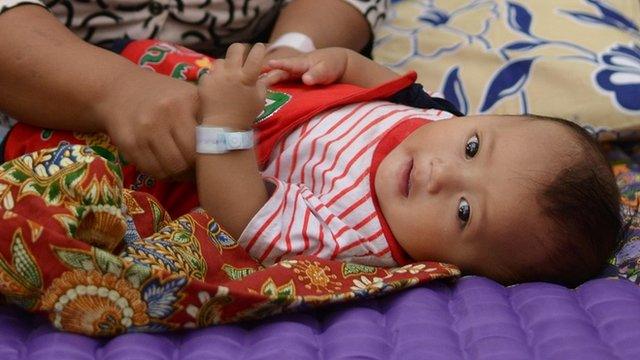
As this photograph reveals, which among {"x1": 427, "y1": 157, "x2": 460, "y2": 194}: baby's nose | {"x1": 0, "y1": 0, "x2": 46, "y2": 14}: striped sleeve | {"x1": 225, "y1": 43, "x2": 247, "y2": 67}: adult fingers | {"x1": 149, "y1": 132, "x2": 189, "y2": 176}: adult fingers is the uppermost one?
{"x1": 225, "y1": 43, "x2": 247, "y2": 67}: adult fingers

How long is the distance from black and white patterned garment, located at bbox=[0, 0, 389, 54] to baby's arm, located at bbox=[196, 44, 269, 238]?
0.93 ft

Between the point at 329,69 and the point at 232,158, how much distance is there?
0.82ft

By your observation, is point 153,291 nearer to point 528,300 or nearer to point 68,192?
point 68,192

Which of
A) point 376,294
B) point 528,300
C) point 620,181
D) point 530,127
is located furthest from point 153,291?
point 620,181

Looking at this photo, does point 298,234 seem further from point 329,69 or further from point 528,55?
point 528,55

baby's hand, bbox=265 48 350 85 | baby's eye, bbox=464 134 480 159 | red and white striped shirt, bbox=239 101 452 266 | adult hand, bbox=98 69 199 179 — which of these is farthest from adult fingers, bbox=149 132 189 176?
baby's eye, bbox=464 134 480 159

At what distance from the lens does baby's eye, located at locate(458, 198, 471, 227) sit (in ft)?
3.25

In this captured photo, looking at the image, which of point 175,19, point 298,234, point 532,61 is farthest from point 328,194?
point 532,61

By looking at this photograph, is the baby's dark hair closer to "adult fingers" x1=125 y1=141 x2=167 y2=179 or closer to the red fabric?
the red fabric

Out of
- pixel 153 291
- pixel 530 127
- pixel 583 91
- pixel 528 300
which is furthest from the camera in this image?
pixel 583 91

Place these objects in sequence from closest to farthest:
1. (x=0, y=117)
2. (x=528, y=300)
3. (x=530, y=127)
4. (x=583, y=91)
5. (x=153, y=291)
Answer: (x=153, y=291) < (x=528, y=300) < (x=530, y=127) < (x=0, y=117) < (x=583, y=91)

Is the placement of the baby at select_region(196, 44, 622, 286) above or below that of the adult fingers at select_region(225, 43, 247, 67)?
below

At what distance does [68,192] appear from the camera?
31.4 inches

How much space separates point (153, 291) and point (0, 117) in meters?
0.48
